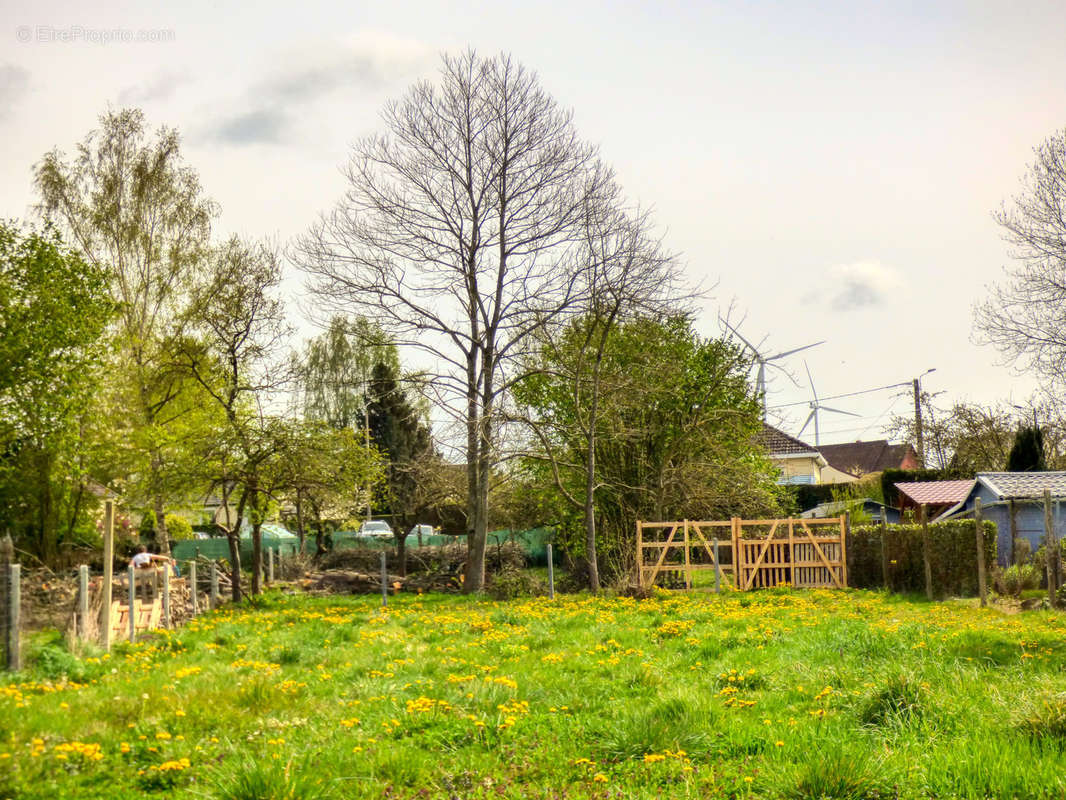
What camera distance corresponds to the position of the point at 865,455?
82625mm

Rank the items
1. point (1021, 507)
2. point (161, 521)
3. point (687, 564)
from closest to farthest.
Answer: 1. point (687, 564)
2. point (1021, 507)
3. point (161, 521)

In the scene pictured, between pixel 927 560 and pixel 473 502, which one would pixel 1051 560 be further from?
pixel 473 502

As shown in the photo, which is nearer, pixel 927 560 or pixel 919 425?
pixel 927 560

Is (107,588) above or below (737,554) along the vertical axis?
above

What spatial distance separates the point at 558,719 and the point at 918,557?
56.4 feet

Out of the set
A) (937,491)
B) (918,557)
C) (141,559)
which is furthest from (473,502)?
(937,491)

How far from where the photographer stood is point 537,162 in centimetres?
Answer: 2483

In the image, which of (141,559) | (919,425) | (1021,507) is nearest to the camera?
(141,559)

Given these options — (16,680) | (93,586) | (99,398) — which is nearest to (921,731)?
(16,680)

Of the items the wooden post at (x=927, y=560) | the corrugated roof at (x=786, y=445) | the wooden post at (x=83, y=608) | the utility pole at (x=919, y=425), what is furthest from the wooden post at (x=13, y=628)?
the corrugated roof at (x=786, y=445)

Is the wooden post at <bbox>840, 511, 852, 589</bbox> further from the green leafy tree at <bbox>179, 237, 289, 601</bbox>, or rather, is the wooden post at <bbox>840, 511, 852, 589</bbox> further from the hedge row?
the green leafy tree at <bbox>179, 237, 289, 601</bbox>

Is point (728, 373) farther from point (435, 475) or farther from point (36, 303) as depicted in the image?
point (36, 303)

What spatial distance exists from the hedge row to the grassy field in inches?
348

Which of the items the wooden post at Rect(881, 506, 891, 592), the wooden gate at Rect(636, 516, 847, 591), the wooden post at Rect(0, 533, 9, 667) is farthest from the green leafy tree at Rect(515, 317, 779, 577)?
the wooden post at Rect(0, 533, 9, 667)
